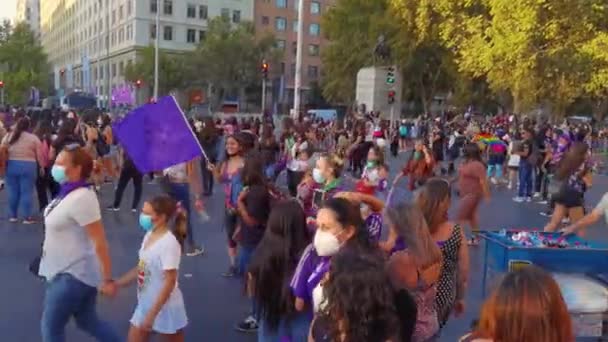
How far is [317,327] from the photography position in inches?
118

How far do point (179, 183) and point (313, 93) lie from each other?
219ft

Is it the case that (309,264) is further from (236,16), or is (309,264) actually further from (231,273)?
(236,16)

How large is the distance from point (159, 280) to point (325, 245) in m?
1.23

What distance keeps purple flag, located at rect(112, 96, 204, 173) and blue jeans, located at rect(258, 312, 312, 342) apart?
3031mm

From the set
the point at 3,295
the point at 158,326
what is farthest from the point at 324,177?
the point at 3,295

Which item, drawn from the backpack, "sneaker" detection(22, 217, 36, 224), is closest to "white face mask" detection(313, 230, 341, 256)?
"sneaker" detection(22, 217, 36, 224)

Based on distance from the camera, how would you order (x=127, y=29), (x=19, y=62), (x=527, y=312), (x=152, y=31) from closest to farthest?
1. (x=527, y=312)
2. (x=152, y=31)
3. (x=127, y=29)
4. (x=19, y=62)

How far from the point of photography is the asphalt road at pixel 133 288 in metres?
5.79

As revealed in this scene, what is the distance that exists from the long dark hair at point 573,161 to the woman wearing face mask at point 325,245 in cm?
535

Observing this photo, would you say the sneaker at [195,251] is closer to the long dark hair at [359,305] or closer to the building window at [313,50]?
the long dark hair at [359,305]

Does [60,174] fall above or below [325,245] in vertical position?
above

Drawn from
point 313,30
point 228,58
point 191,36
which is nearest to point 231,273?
point 228,58

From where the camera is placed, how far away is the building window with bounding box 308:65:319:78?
7800 centimetres

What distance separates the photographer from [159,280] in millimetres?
4195
